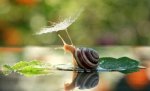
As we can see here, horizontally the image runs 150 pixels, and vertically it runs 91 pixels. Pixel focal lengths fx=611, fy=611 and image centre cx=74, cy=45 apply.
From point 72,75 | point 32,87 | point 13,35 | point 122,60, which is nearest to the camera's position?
point 32,87

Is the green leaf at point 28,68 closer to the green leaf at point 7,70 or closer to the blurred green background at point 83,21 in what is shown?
the green leaf at point 7,70

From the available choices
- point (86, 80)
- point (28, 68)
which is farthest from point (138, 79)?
point (28, 68)

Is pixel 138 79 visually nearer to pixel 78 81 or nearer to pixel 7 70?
pixel 78 81

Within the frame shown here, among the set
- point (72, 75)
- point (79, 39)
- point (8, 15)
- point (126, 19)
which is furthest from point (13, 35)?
point (72, 75)

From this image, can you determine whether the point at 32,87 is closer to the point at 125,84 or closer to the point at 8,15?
the point at 125,84

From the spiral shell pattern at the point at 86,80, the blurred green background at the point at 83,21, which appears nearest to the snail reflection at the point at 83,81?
the spiral shell pattern at the point at 86,80

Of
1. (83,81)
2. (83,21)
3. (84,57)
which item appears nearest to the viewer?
(83,81)

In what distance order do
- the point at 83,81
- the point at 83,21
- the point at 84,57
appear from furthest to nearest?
the point at 83,21
the point at 84,57
the point at 83,81
